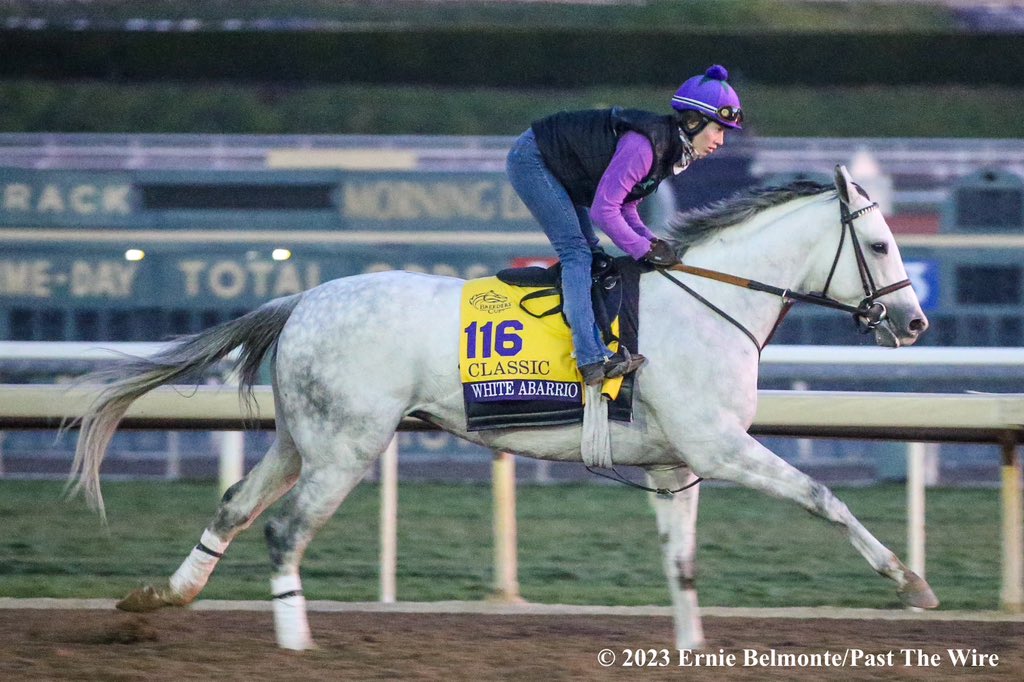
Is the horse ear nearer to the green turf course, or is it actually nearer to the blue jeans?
the blue jeans

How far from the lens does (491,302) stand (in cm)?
422

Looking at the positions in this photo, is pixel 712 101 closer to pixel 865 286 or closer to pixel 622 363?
pixel 865 286

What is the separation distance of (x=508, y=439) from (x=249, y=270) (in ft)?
19.1

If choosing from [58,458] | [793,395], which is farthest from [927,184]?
[58,458]

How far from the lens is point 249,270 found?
9.71m

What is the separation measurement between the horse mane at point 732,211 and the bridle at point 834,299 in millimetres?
155

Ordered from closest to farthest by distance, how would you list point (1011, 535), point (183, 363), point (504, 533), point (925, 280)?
1. point (183, 363)
2. point (1011, 535)
3. point (504, 533)
4. point (925, 280)

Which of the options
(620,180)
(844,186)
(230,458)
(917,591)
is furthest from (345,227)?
(917,591)

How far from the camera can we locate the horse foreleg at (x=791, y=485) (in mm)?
3840

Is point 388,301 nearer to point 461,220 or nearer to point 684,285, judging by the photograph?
point 684,285

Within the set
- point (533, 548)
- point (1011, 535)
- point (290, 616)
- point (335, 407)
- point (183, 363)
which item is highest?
point (183, 363)

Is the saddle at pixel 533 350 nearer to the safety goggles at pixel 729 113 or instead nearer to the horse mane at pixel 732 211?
the horse mane at pixel 732 211

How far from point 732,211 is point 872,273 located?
0.50 metres

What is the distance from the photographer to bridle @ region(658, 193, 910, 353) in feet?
13.5
